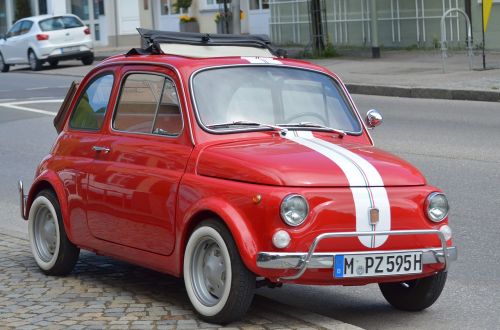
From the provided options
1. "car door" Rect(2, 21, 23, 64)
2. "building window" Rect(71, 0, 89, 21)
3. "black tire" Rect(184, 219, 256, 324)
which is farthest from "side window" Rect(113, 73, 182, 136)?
"building window" Rect(71, 0, 89, 21)

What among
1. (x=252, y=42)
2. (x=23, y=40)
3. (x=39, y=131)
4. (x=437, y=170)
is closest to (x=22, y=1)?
(x=23, y=40)

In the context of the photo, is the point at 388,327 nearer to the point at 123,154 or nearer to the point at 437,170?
the point at 123,154

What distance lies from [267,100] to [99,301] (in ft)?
5.25

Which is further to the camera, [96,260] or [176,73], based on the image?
[96,260]

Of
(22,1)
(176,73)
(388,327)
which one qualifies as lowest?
(388,327)

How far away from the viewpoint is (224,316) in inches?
244

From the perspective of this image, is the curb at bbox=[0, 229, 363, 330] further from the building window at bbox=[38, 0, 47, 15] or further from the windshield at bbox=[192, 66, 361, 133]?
the building window at bbox=[38, 0, 47, 15]

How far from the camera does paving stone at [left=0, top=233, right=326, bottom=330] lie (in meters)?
6.33

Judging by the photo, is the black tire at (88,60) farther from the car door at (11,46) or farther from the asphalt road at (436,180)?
the asphalt road at (436,180)

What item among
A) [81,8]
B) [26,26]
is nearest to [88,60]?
[26,26]

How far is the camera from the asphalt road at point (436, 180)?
6914 millimetres

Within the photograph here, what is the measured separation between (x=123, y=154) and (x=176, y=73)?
61cm

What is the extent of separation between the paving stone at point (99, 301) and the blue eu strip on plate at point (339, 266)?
1.11ft

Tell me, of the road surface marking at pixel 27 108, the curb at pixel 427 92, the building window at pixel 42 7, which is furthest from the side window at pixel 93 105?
the building window at pixel 42 7
